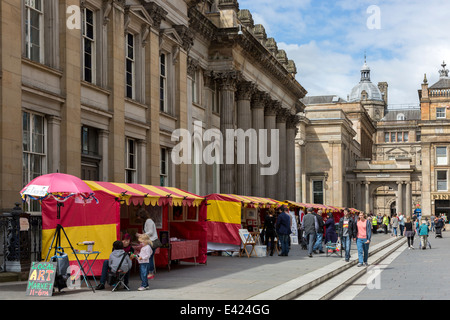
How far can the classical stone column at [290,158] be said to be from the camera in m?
54.5

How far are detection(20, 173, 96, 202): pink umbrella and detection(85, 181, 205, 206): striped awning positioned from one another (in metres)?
1.05

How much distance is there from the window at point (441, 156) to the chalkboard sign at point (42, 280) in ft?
277

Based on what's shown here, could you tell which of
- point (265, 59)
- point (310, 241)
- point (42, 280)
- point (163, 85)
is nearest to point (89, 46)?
point (163, 85)

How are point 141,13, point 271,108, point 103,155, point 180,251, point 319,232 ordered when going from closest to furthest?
1. point 180,251
2. point 103,155
3. point 141,13
4. point 319,232
5. point 271,108

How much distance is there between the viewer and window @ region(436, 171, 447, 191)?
302 ft

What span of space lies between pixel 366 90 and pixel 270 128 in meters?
132

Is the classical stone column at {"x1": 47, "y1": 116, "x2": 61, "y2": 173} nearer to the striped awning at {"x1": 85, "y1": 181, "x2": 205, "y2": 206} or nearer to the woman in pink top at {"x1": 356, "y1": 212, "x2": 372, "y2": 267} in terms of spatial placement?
the striped awning at {"x1": 85, "y1": 181, "x2": 205, "y2": 206}

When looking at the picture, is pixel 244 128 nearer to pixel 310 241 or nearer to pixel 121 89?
pixel 310 241

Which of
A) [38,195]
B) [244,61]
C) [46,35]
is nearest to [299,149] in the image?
[244,61]

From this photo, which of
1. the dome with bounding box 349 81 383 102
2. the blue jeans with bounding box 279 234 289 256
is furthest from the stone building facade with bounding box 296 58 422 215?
the dome with bounding box 349 81 383 102

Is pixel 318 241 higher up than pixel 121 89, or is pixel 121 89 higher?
pixel 121 89

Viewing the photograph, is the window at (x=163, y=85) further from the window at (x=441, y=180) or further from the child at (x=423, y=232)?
the window at (x=441, y=180)

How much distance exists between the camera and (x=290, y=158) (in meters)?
54.9
